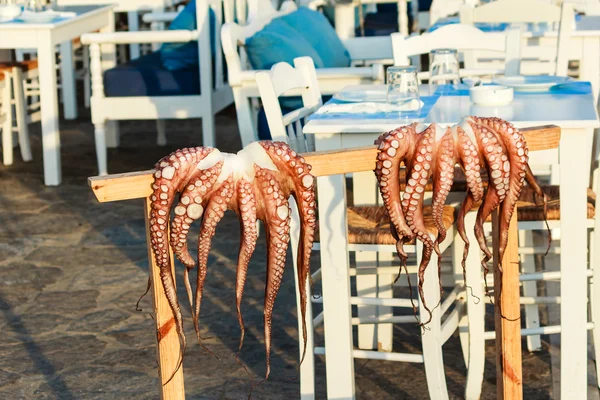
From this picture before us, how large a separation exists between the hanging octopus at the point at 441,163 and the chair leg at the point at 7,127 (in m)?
4.75

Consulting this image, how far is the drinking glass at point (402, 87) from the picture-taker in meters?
3.12

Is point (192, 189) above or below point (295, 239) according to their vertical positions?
above

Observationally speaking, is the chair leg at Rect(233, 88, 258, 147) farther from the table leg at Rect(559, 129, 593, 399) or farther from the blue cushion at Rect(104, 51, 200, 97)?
the table leg at Rect(559, 129, 593, 399)

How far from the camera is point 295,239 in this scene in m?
2.68

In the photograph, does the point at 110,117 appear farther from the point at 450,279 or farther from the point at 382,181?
the point at 382,181

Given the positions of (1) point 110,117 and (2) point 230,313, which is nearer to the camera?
(2) point 230,313

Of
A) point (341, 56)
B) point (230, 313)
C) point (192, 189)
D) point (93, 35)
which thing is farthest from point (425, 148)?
point (93, 35)

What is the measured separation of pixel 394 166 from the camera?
5.62 ft

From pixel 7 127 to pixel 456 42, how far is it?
3113 mm

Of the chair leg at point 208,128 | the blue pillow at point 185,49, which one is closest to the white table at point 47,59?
the blue pillow at point 185,49

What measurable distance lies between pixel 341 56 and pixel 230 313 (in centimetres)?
211

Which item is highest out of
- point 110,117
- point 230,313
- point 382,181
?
point 382,181

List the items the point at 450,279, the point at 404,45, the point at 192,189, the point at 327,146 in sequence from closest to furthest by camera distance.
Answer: the point at 192,189 → the point at 327,146 → the point at 450,279 → the point at 404,45

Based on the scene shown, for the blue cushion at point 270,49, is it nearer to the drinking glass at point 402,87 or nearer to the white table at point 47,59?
the white table at point 47,59
